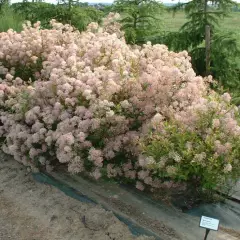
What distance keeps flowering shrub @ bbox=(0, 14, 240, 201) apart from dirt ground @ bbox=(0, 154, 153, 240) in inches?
13.7

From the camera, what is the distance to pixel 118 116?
159 inches

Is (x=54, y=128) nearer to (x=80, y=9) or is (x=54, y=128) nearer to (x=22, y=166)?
(x=22, y=166)

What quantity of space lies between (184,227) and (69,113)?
1736 millimetres

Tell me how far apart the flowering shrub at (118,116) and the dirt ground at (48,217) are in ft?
1.14

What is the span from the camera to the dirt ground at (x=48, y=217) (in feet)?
12.2

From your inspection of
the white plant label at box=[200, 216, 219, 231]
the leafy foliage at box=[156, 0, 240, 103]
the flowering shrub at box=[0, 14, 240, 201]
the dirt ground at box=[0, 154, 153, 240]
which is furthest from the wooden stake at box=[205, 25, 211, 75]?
the white plant label at box=[200, 216, 219, 231]

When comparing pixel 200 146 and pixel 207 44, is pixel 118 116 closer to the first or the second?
pixel 200 146

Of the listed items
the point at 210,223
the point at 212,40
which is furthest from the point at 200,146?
the point at 212,40

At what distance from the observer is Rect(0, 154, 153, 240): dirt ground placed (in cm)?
371

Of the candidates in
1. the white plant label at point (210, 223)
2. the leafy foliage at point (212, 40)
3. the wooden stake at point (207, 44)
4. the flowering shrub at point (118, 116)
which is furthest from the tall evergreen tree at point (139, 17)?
the white plant label at point (210, 223)

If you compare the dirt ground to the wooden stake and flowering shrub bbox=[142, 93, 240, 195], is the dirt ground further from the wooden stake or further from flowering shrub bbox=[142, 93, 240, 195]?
the wooden stake

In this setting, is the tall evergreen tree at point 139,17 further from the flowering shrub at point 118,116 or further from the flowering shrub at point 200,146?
the flowering shrub at point 200,146

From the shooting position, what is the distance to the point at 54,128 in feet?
15.2

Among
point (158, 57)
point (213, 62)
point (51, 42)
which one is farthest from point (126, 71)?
point (213, 62)
